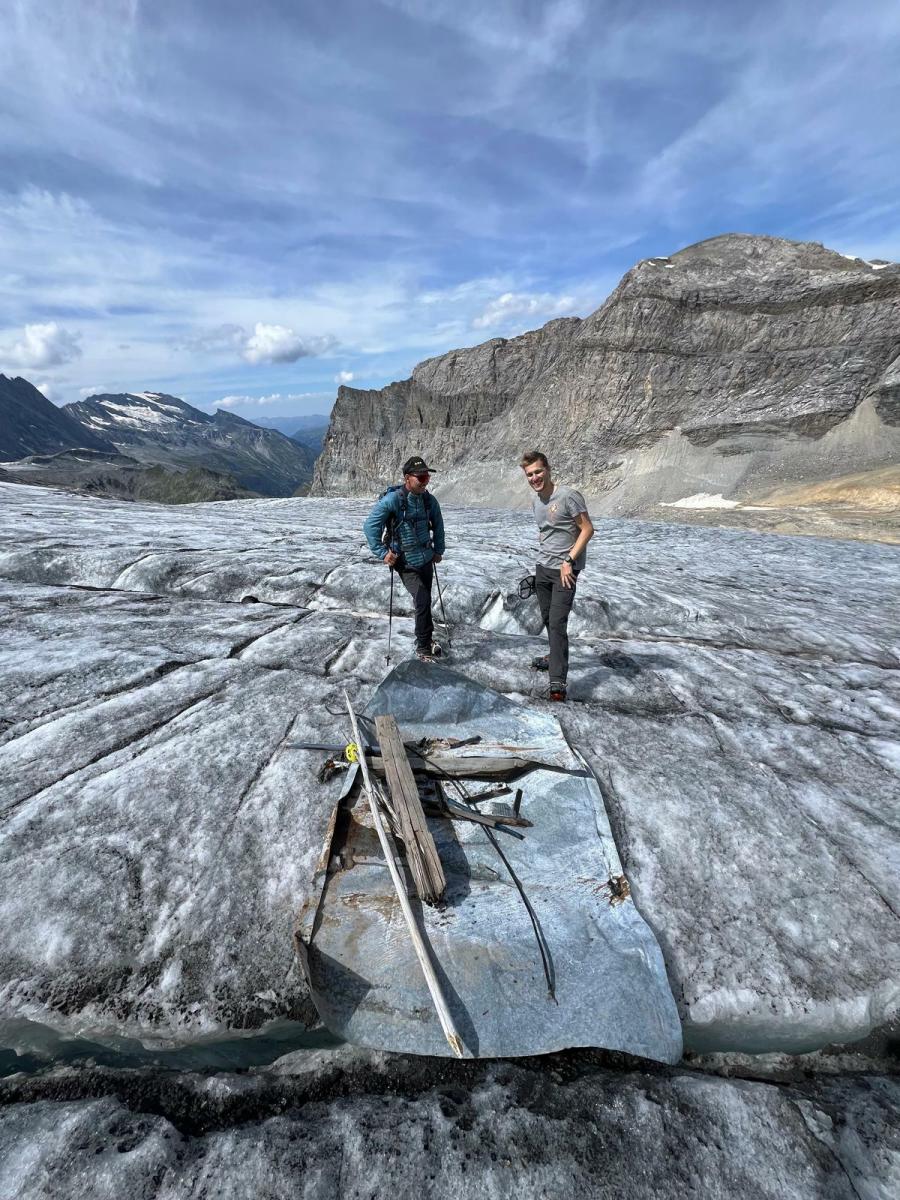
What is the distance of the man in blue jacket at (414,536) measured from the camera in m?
7.37

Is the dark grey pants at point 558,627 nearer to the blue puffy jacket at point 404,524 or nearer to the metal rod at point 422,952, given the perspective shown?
the blue puffy jacket at point 404,524

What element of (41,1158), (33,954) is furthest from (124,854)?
(41,1158)

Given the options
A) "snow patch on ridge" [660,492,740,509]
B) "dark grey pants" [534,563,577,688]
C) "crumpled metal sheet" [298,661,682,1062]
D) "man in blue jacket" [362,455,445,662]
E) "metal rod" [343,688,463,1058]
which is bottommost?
"snow patch on ridge" [660,492,740,509]

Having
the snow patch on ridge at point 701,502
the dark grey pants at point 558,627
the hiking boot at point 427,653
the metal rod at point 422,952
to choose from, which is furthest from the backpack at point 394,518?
the snow patch on ridge at point 701,502

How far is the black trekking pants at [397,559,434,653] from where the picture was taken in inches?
305

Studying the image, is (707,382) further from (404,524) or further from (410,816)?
(410,816)

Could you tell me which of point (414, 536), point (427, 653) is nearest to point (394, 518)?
point (414, 536)

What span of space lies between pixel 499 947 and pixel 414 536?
17.0 feet

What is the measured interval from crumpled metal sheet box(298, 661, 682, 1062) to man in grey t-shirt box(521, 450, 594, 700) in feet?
7.11

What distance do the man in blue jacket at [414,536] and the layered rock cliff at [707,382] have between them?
1897 inches

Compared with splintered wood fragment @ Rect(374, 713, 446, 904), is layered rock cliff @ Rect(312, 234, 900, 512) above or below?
above

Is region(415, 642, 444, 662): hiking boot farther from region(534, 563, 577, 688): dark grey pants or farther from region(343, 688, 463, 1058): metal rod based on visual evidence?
region(343, 688, 463, 1058): metal rod

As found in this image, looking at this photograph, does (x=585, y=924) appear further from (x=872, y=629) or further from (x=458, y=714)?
(x=872, y=629)

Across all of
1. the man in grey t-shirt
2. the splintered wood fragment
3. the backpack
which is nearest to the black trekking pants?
the backpack
